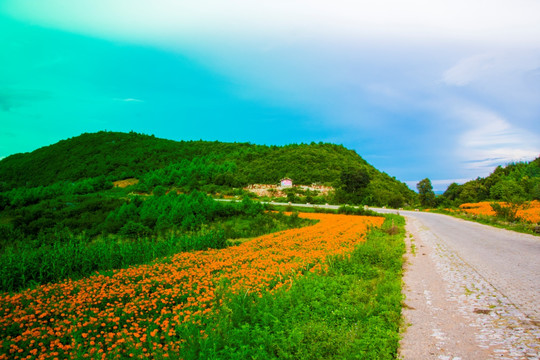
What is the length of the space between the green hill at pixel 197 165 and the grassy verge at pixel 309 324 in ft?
131

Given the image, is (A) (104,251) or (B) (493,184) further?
(B) (493,184)

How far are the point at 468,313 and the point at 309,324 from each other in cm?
290

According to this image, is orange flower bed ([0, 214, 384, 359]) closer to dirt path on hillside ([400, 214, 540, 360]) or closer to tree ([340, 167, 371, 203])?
dirt path on hillside ([400, 214, 540, 360])

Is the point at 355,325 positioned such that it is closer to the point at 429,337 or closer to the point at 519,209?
the point at 429,337

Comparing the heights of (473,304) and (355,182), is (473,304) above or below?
below

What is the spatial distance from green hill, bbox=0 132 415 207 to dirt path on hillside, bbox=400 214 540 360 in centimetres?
3757

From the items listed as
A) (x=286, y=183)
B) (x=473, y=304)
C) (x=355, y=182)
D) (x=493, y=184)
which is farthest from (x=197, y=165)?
(x=473, y=304)

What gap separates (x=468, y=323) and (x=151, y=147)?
107506 millimetres

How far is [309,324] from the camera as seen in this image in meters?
4.72

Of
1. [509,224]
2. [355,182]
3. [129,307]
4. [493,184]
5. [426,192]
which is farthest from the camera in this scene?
[355,182]

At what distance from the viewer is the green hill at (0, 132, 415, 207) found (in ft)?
191

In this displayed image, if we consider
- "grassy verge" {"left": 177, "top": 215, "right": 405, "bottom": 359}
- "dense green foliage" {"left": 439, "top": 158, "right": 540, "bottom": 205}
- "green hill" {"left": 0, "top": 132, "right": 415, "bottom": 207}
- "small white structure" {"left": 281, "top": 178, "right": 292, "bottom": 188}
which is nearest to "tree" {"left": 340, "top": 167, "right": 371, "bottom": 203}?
"green hill" {"left": 0, "top": 132, "right": 415, "bottom": 207}

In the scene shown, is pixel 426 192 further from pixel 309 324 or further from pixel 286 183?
pixel 309 324

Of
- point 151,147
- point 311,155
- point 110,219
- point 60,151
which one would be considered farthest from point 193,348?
point 60,151
